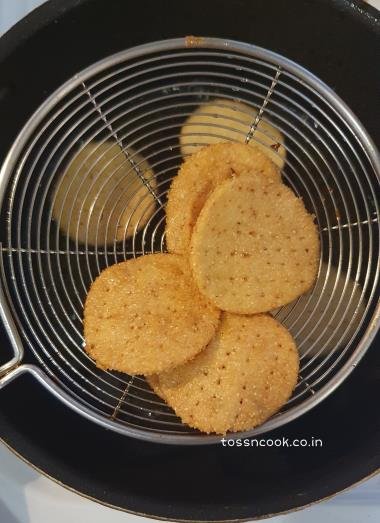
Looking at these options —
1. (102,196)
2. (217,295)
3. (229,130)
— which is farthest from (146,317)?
(229,130)

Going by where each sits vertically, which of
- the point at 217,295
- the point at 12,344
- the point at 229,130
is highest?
the point at 229,130

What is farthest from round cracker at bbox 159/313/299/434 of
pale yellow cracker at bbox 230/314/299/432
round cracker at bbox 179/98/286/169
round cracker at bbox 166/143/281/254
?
round cracker at bbox 179/98/286/169

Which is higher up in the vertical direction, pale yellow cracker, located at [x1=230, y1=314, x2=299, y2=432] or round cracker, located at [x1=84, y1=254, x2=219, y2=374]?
round cracker, located at [x1=84, y1=254, x2=219, y2=374]

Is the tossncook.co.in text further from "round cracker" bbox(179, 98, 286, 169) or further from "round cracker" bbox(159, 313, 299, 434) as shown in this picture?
"round cracker" bbox(179, 98, 286, 169)

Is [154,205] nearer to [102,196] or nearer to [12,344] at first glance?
[102,196]

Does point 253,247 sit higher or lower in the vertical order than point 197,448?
higher
